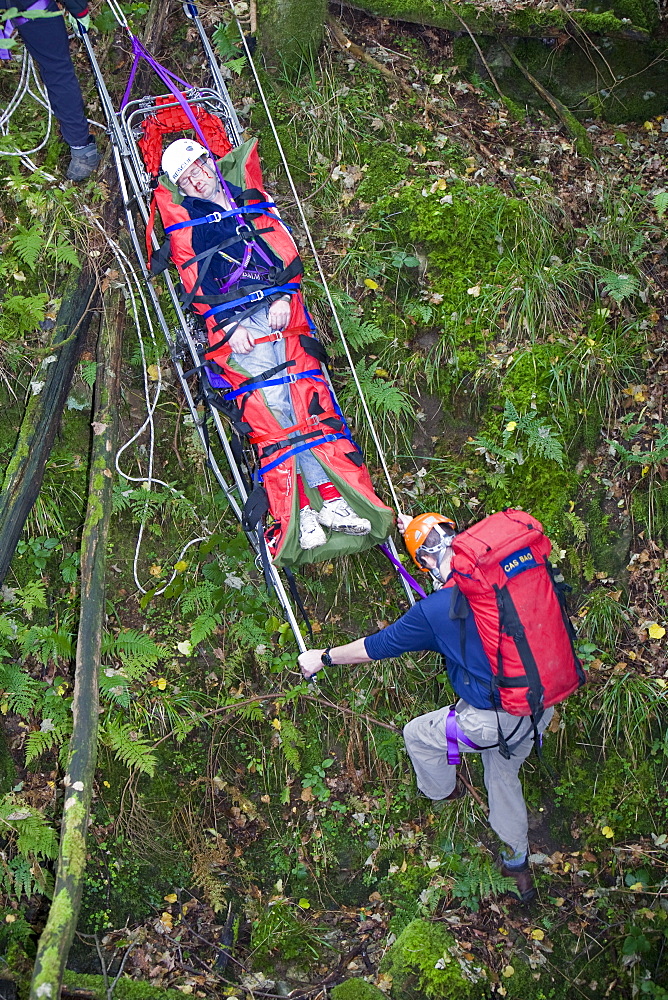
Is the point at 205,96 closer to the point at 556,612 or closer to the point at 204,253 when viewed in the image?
the point at 204,253

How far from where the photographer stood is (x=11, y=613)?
5.83 metres

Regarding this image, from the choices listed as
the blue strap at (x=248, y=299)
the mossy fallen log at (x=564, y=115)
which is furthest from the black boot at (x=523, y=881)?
the mossy fallen log at (x=564, y=115)

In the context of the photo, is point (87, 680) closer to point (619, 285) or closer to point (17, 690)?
point (17, 690)

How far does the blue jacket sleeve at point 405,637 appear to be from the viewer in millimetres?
4656

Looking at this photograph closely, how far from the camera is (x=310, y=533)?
5.33 metres

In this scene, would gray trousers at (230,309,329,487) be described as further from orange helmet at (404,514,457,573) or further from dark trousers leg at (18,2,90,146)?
dark trousers leg at (18,2,90,146)

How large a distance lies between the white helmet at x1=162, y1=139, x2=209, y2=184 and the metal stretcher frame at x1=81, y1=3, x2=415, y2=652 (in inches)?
11.6

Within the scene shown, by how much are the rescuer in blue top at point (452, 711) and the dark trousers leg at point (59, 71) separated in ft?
13.5

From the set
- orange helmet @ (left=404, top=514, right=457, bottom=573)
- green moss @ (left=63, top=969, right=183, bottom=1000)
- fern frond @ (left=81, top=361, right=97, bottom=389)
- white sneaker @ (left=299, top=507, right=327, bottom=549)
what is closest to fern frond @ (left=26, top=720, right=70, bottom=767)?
green moss @ (left=63, top=969, right=183, bottom=1000)

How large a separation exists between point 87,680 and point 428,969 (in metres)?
3.08

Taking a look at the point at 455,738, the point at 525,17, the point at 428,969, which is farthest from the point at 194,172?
the point at 428,969

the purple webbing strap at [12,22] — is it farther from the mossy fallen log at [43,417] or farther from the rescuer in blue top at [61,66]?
the mossy fallen log at [43,417]

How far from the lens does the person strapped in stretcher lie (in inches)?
212

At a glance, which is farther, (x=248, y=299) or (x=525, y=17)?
(x=525, y=17)
